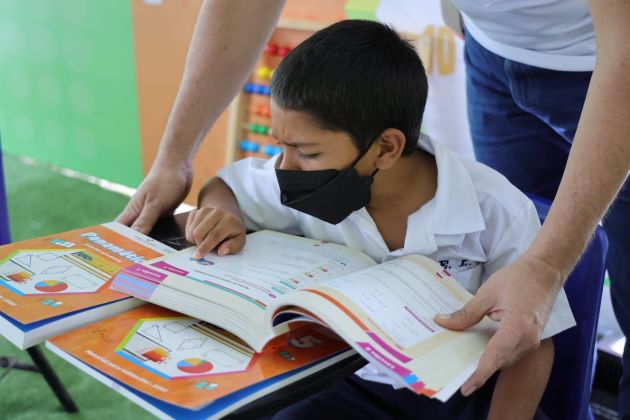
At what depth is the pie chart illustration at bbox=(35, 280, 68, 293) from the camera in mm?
819

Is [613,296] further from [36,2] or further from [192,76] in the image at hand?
[36,2]

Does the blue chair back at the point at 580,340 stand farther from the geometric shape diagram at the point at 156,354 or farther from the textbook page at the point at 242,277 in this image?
the geometric shape diagram at the point at 156,354

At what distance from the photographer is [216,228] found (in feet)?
3.27

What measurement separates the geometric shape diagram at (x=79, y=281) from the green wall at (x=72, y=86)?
2.61m

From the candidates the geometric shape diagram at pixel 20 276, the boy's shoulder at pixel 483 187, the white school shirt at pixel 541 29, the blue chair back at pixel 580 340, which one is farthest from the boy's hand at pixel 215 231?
the white school shirt at pixel 541 29

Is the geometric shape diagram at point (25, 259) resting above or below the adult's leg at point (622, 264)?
above

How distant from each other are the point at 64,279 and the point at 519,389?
2.03 feet

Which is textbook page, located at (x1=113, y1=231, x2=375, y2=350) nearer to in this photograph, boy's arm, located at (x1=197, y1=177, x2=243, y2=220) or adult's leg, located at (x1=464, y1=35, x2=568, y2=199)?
boy's arm, located at (x1=197, y1=177, x2=243, y2=220)

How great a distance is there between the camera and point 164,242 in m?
1.05

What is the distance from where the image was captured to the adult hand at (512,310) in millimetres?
696

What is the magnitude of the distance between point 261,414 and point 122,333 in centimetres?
21

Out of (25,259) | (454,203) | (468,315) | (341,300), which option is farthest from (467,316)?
(25,259)

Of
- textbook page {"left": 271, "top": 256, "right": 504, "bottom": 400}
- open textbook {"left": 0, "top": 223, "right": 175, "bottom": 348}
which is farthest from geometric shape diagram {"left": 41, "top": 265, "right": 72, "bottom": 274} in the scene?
textbook page {"left": 271, "top": 256, "right": 504, "bottom": 400}

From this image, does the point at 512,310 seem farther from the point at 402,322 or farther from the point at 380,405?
the point at 380,405
